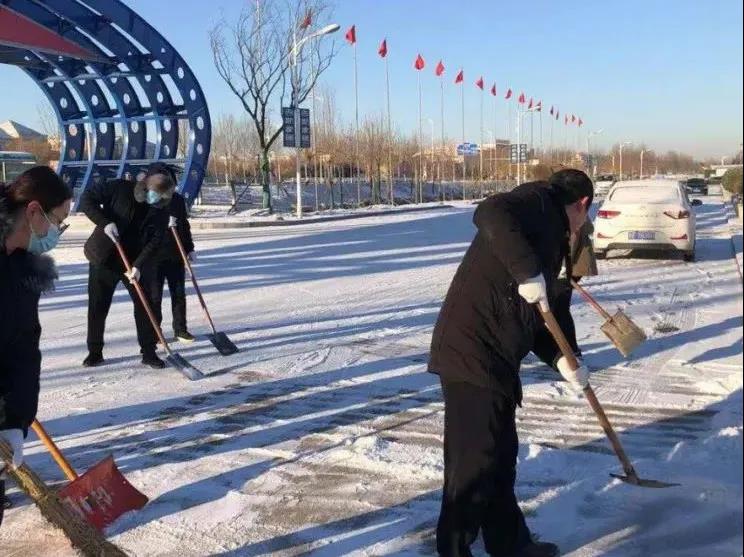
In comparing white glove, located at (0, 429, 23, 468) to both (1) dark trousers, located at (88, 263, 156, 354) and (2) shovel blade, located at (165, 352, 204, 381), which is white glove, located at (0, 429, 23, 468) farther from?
(1) dark trousers, located at (88, 263, 156, 354)

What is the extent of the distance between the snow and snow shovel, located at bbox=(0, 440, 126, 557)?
11cm

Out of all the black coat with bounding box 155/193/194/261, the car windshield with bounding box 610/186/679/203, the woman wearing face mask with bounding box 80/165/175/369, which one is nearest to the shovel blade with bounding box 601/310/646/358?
the woman wearing face mask with bounding box 80/165/175/369

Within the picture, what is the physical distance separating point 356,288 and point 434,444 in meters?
5.84

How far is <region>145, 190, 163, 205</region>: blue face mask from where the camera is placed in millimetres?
6227

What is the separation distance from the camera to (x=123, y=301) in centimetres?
962

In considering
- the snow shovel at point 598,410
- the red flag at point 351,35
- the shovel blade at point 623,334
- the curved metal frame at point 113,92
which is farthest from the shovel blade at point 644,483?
the red flag at point 351,35

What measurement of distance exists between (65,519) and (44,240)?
1.25m

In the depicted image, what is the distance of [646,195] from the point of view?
12.6 meters

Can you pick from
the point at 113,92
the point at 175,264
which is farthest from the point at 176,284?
the point at 113,92

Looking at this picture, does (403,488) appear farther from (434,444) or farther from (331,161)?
(331,161)

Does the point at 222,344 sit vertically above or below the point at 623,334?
below

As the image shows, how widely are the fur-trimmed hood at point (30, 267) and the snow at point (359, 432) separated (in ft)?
4.20

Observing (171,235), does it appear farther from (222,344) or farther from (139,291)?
(222,344)

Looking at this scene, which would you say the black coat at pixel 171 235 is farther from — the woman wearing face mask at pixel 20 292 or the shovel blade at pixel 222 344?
the woman wearing face mask at pixel 20 292
